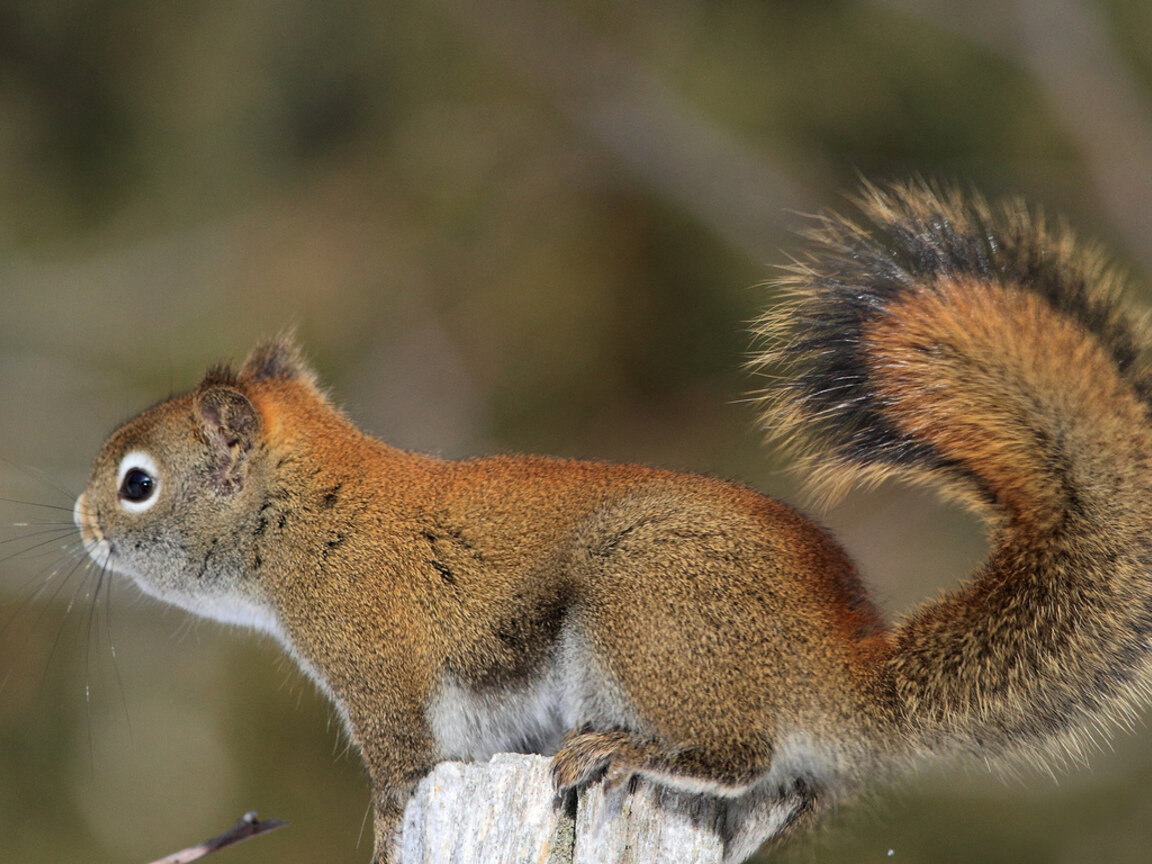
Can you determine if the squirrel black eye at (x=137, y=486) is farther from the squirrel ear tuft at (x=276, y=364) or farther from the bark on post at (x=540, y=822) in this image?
the bark on post at (x=540, y=822)

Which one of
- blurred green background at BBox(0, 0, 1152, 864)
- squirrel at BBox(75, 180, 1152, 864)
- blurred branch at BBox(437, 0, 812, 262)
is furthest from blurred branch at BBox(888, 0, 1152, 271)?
squirrel at BBox(75, 180, 1152, 864)

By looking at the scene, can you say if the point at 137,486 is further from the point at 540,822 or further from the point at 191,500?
the point at 540,822

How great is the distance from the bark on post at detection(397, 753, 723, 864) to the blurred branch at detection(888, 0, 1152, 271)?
6161 millimetres

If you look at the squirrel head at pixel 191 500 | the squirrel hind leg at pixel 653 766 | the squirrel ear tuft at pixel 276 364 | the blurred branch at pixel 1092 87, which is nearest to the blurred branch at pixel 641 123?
the blurred branch at pixel 1092 87

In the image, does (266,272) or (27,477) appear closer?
(27,477)

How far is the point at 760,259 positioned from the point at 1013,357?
217 inches

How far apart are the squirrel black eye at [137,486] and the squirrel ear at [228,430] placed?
0.59 ft

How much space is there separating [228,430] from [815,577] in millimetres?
1342

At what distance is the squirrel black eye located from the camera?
2.91 meters

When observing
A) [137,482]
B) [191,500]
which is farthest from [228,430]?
[137,482]

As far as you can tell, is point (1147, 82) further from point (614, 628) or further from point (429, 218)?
point (614, 628)

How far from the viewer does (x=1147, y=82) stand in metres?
7.81

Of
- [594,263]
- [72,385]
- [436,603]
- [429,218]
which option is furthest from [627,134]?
[436,603]

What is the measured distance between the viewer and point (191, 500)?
2.85m
